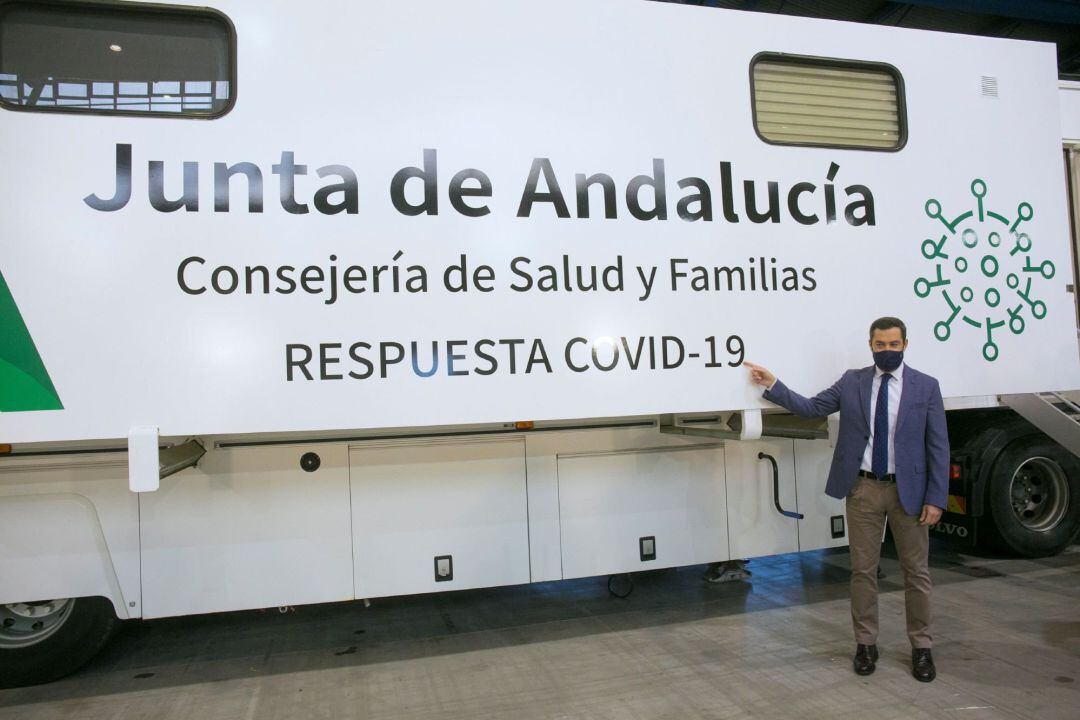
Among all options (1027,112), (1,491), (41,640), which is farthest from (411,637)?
(1027,112)

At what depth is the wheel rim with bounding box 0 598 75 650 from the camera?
3346mm

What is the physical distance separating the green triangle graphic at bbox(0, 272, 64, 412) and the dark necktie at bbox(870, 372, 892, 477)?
331 cm

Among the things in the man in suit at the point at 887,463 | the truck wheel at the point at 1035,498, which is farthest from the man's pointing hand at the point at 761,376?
the truck wheel at the point at 1035,498

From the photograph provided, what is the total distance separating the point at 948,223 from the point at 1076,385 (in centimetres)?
114

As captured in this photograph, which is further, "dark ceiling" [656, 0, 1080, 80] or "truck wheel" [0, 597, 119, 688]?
"dark ceiling" [656, 0, 1080, 80]

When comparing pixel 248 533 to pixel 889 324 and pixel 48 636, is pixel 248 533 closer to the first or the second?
pixel 48 636

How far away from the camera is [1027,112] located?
147 inches

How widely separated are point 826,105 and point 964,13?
9938 millimetres

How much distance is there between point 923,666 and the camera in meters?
3.19

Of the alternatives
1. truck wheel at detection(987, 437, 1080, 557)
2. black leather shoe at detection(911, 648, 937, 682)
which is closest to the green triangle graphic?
black leather shoe at detection(911, 648, 937, 682)

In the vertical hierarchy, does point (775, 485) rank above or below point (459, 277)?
below

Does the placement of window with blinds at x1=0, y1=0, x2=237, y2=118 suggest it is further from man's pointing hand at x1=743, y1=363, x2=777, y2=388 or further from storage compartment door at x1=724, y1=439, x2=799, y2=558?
storage compartment door at x1=724, y1=439, x2=799, y2=558

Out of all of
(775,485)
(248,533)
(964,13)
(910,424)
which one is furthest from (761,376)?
(964,13)

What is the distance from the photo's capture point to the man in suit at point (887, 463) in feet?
10.4
